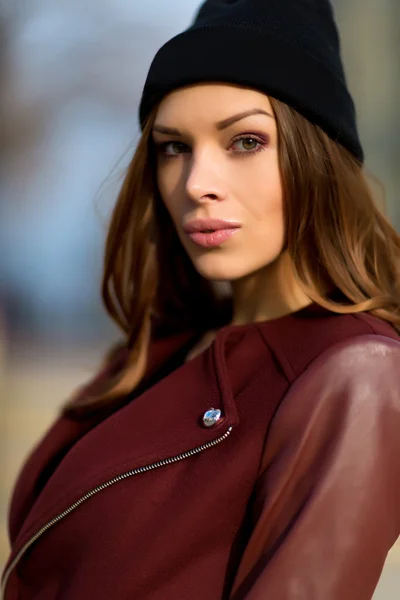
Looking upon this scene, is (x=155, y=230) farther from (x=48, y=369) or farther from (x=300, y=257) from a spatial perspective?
(x=48, y=369)

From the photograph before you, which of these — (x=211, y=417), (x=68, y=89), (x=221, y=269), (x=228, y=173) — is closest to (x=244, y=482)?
(x=211, y=417)

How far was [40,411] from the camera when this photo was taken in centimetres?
720

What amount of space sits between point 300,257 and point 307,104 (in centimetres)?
28

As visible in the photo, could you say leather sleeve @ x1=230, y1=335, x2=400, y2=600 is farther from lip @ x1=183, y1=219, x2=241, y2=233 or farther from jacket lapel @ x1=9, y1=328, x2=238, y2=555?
lip @ x1=183, y1=219, x2=241, y2=233

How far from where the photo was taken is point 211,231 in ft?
5.69

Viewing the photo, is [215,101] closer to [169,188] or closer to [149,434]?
[169,188]

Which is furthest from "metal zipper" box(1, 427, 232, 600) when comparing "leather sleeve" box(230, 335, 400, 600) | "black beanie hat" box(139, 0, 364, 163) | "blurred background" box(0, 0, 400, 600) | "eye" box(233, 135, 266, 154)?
"blurred background" box(0, 0, 400, 600)

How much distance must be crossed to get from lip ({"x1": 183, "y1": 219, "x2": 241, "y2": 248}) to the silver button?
1.12 feet

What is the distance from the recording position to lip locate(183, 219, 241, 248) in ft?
5.62

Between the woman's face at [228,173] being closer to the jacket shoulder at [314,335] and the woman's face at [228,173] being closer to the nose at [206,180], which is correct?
the nose at [206,180]

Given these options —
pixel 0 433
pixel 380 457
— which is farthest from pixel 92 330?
pixel 380 457

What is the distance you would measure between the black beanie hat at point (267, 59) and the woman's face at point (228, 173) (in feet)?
0.10

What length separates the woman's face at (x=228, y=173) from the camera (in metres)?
1.65

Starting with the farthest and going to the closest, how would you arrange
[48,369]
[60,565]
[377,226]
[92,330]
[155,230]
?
1. [92,330]
2. [48,369]
3. [155,230]
4. [377,226]
5. [60,565]
